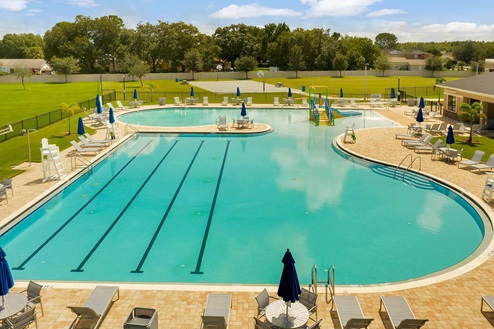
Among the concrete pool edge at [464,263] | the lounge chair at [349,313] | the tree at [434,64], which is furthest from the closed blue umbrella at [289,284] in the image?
the tree at [434,64]

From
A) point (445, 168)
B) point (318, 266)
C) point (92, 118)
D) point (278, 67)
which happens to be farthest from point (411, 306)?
point (278, 67)

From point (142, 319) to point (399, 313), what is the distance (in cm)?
477

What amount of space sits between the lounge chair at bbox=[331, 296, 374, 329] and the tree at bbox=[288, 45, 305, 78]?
84.1 m

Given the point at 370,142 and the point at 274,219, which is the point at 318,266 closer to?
the point at 274,219

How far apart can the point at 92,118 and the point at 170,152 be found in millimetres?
10442

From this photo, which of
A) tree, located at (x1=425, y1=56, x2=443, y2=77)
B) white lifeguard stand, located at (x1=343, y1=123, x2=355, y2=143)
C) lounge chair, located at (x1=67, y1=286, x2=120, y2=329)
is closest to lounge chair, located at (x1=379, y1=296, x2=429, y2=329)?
lounge chair, located at (x1=67, y1=286, x2=120, y2=329)

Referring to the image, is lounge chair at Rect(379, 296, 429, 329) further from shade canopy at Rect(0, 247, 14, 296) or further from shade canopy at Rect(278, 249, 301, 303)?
shade canopy at Rect(0, 247, 14, 296)

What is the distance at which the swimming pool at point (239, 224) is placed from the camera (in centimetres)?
1141

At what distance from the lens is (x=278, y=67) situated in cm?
9644

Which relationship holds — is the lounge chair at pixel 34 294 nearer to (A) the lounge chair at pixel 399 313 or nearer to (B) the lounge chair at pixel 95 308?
(B) the lounge chair at pixel 95 308

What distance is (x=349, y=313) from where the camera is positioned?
A: 26.9 feet

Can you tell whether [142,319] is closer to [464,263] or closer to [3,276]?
[3,276]

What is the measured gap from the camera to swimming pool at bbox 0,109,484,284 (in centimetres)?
1141

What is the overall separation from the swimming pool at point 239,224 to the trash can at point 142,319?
9.29ft
